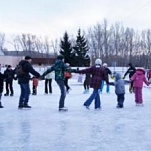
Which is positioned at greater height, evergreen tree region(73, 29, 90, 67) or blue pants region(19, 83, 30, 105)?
evergreen tree region(73, 29, 90, 67)

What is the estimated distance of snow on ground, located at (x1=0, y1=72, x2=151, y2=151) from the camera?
17.0 feet

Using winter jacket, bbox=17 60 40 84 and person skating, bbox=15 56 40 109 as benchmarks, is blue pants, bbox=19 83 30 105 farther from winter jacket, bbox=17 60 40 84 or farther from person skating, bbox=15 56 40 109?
winter jacket, bbox=17 60 40 84

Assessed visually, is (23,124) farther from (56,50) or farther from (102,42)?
(56,50)

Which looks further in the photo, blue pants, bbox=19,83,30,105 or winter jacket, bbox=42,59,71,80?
blue pants, bbox=19,83,30,105

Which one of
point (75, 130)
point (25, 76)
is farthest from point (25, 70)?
point (75, 130)

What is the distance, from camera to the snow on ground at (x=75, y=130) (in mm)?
5184

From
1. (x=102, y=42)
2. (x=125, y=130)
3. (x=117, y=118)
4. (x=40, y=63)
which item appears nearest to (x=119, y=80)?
(x=117, y=118)

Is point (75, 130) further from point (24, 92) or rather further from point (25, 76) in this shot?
point (24, 92)

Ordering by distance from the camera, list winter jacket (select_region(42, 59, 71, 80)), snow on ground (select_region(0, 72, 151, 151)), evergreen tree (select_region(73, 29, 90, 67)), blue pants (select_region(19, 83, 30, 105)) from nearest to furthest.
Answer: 1. snow on ground (select_region(0, 72, 151, 151))
2. winter jacket (select_region(42, 59, 71, 80))
3. blue pants (select_region(19, 83, 30, 105))
4. evergreen tree (select_region(73, 29, 90, 67))

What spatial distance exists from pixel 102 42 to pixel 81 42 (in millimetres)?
11434

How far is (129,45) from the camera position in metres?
80.3

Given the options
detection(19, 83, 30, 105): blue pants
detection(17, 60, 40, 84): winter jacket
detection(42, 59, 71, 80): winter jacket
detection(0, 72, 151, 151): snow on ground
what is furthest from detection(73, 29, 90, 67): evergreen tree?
detection(0, 72, 151, 151): snow on ground

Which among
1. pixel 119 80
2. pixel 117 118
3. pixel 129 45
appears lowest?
pixel 117 118

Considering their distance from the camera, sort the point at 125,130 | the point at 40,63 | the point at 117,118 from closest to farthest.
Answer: the point at 125,130
the point at 117,118
the point at 40,63
